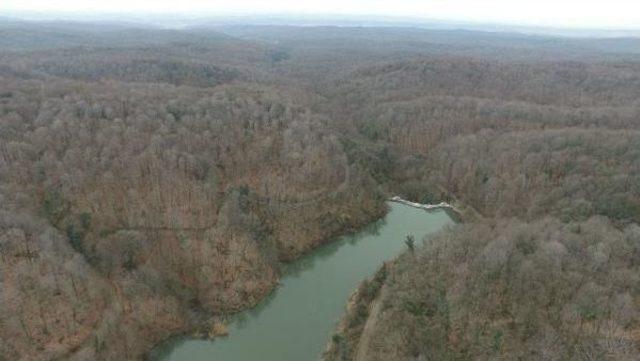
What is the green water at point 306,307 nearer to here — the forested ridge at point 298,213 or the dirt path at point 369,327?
the forested ridge at point 298,213

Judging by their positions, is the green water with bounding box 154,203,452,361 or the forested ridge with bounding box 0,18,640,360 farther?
the green water with bounding box 154,203,452,361

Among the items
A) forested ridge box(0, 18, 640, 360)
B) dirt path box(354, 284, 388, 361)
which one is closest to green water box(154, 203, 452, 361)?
forested ridge box(0, 18, 640, 360)

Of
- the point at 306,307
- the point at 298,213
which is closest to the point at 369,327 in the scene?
the point at 306,307

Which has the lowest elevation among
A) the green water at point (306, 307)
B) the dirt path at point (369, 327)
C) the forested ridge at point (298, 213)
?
the green water at point (306, 307)

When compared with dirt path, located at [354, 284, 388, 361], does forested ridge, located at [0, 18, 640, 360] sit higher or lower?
higher

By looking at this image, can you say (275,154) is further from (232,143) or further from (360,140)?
(360,140)

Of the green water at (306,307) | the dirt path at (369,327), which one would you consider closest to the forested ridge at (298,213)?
the dirt path at (369,327)

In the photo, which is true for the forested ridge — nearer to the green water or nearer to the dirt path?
the dirt path
